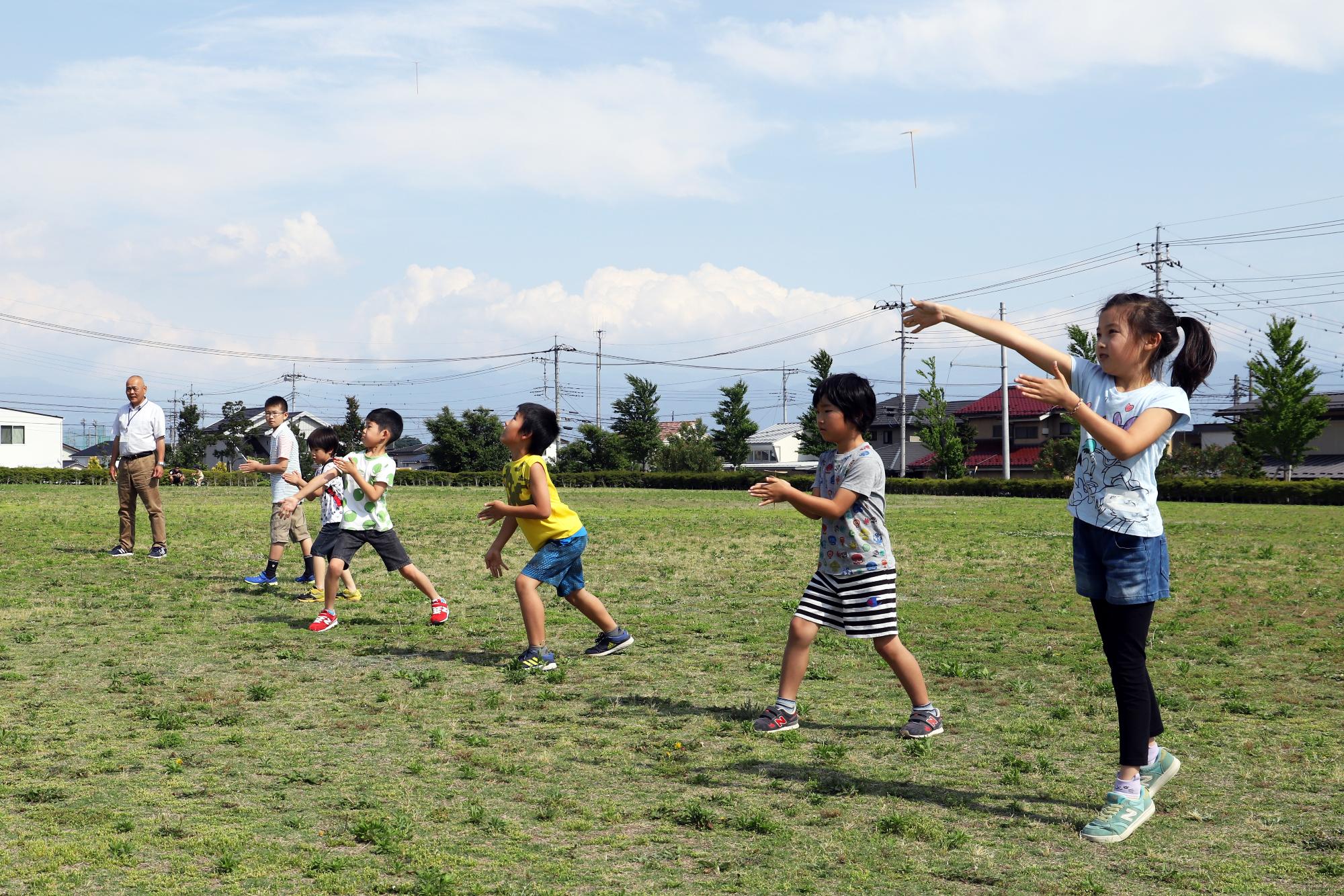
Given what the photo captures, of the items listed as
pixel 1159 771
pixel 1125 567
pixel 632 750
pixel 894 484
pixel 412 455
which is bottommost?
pixel 632 750

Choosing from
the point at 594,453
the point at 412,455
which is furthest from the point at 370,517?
the point at 412,455

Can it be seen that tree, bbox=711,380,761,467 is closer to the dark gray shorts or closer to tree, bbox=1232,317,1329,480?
Answer: tree, bbox=1232,317,1329,480

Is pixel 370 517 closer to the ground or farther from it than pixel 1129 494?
closer to the ground

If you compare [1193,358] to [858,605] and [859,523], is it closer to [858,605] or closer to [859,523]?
[859,523]

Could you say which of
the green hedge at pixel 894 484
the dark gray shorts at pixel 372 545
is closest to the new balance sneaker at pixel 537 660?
the dark gray shorts at pixel 372 545

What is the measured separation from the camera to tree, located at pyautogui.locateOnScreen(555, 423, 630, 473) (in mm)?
80875

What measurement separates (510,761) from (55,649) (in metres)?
4.55

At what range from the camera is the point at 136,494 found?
562 inches

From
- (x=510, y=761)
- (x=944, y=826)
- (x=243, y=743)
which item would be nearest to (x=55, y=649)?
(x=243, y=743)

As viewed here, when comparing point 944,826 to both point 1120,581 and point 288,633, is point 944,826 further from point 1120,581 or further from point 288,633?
point 288,633

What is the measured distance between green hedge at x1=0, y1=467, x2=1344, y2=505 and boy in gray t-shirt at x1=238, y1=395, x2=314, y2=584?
82.4 feet

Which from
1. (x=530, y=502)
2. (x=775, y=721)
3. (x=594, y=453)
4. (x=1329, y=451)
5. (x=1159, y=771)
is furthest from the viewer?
(x=594, y=453)

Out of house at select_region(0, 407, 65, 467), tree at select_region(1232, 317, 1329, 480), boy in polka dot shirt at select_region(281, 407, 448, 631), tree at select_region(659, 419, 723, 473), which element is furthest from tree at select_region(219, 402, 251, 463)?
boy in polka dot shirt at select_region(281, 407, 448, 631)

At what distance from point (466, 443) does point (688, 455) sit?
1641cm
